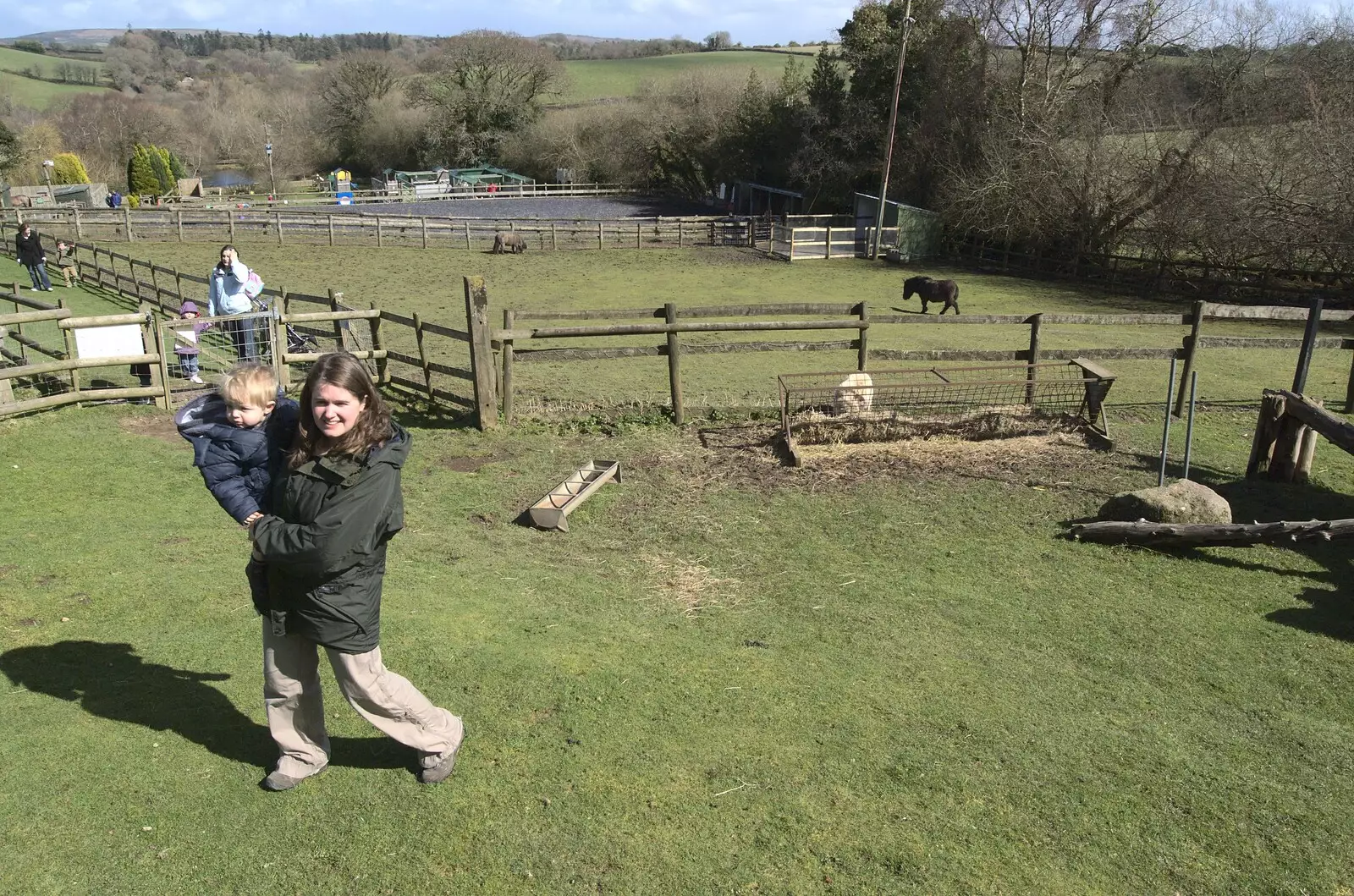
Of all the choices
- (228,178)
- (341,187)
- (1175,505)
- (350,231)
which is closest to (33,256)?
(350,231)

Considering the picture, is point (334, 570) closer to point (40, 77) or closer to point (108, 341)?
point (108, 341)

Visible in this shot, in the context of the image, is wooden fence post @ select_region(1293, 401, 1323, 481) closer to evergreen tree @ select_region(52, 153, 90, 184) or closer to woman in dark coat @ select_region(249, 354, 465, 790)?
woman in dark coat @ select_region(249, 354, 465, 790)

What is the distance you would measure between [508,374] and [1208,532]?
20.9 ft

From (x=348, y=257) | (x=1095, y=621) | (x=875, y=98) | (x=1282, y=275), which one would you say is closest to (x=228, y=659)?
(x=1095, y=621)

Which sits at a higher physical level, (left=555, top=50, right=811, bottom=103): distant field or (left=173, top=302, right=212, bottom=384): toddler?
(left=555, top=50, right=811, bottom=103): distant field

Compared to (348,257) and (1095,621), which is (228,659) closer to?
(1095,621)

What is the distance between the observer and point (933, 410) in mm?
9336

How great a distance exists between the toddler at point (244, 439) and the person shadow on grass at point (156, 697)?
0.93m

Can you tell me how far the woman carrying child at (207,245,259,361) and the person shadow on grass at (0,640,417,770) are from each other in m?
6.13

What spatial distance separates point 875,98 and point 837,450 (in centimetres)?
3408

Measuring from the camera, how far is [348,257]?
28094 millimetres

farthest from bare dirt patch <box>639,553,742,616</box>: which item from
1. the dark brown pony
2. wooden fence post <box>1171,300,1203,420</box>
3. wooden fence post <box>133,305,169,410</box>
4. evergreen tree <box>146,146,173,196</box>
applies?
evergreen tree <box>146,146,173,196</box>

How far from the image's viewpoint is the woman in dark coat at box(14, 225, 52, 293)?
65.4ft

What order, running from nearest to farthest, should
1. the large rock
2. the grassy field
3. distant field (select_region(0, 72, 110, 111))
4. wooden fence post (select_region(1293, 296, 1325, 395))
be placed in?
the grassy field < the large rock < wooden fence post (select_region(1293, 296, 1325, 395)) < distant field (select_region(0, 72, 110, 111))
